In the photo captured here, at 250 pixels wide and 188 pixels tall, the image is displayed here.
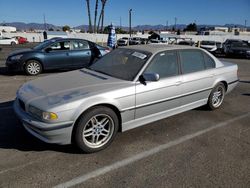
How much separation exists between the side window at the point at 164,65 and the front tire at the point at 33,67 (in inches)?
239

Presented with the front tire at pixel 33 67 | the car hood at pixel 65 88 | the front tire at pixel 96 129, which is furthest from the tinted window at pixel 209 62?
the front tire at pixel 33 67

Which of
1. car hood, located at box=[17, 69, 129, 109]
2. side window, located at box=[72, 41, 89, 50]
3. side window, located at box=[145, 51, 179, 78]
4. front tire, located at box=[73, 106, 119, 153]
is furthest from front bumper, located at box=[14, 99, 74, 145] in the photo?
side window, located at box=[72, 41, 89, 50]

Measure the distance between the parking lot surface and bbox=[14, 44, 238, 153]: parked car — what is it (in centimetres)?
28

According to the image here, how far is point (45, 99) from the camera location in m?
3.11

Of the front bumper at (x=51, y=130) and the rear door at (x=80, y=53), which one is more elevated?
the rear door at (x=80, y=53)

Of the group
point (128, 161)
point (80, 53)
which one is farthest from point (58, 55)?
point (128, 161)

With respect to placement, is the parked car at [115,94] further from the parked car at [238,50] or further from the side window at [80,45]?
the parked car at [238,50]

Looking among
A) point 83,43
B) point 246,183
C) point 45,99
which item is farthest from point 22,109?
point 83,43

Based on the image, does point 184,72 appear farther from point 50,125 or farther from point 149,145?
point 50,125

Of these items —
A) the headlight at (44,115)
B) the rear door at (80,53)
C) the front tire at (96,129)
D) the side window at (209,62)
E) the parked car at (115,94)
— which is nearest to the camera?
the headlight at (44,115)

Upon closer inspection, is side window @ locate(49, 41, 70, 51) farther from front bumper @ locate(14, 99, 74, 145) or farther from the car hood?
front bumper @ locate(14, 99, 74, 145)

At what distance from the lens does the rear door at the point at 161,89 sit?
3645mm

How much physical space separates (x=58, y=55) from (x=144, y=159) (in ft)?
22.1

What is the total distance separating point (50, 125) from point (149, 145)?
1.50 m
